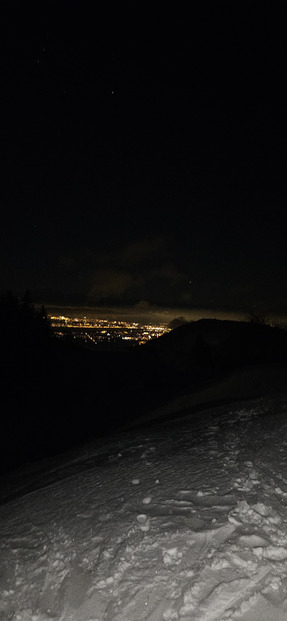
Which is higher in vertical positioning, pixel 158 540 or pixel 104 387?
pixel 158 540

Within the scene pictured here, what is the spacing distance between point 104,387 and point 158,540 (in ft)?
90.4

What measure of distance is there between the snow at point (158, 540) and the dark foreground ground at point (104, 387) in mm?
6710

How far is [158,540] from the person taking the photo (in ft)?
13.5

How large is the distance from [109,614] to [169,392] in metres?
25.8

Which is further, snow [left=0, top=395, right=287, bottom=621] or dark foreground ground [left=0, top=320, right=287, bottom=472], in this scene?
dark foreground ground [left=0, top=320, right=287, bottom=472]

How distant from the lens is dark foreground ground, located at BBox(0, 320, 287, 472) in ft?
52.9

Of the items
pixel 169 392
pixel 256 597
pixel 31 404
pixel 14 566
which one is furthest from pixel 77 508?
pixel 169 392

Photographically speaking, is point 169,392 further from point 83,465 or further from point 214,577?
point 214,577

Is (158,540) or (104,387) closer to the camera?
(158,540)

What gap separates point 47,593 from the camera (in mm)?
3736

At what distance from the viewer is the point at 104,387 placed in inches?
1231

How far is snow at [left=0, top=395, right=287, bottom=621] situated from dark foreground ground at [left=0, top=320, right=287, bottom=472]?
6.71 metres

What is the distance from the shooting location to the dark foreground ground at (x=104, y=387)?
52.9 feet

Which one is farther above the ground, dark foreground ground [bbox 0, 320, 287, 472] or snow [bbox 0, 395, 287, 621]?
snow [bbox 0, 395, 287, 621]
